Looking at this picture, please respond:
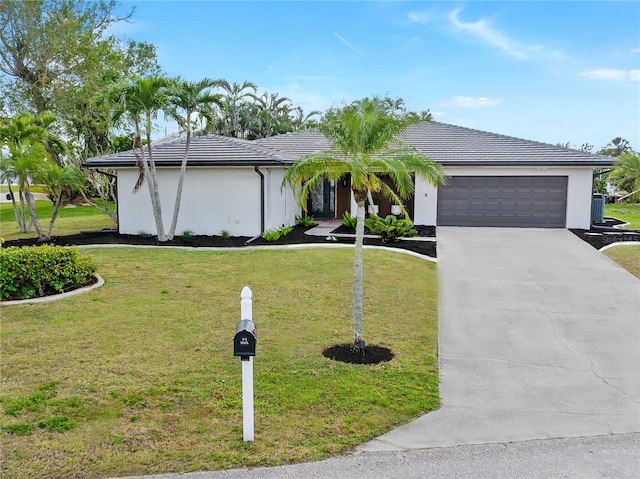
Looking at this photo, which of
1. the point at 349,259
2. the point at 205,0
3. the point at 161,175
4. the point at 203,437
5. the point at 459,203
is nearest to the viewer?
the point at 203,437

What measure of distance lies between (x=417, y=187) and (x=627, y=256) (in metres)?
7.80

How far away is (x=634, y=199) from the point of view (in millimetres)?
33406

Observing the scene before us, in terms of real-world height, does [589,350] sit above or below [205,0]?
below

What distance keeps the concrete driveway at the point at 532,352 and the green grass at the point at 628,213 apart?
34.2 feet

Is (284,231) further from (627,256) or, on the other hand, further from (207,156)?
(627,256)

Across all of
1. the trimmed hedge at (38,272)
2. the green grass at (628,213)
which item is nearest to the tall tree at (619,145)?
the green grass at (628,213)

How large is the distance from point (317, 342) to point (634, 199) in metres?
33.5

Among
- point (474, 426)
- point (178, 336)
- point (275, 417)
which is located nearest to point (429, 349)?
point (474, 426)

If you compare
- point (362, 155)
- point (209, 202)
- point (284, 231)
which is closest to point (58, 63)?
point (209, 202)

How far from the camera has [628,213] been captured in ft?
87.6

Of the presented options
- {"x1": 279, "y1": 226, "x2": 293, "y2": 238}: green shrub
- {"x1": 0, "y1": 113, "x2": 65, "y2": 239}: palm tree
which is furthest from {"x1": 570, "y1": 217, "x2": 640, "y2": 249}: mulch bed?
{"x1": 0, "y1": 113, "x2": 65, "y2": 239}: palm tree

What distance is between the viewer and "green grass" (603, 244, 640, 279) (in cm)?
1220

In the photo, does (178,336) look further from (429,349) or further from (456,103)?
(456,103)

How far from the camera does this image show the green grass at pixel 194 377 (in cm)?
435
